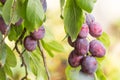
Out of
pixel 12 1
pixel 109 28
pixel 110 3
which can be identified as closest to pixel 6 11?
pixel 12 1

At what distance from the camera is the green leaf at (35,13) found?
2.40ft

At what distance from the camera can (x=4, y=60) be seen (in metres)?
0.84

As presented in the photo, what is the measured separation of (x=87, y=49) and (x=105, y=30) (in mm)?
1588

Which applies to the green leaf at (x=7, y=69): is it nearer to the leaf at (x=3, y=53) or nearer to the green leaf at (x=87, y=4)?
the leaf at (x=3, y=53)

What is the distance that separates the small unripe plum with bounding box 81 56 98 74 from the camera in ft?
2.60

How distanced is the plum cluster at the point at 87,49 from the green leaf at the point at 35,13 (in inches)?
3.3

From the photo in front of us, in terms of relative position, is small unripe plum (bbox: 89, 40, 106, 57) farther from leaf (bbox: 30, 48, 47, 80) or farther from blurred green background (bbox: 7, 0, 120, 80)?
blurred green background (bbox: 7, 0, 120, 80)

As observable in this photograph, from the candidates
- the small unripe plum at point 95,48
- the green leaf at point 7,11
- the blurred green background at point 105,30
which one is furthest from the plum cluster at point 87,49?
the blurred green background at point 105,30

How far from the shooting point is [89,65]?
788 mm

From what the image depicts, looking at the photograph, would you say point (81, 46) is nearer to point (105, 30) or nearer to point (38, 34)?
point (38, 34)

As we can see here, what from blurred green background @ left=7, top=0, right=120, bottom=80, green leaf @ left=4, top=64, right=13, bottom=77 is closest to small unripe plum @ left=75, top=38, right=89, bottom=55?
green leaf @ left=4, top=64, right=13, bottom=77

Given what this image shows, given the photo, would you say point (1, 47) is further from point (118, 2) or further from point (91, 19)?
point (118, 2)

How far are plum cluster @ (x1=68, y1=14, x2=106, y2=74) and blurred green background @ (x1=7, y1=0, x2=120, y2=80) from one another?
1.05 meters

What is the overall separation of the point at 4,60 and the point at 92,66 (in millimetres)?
167
